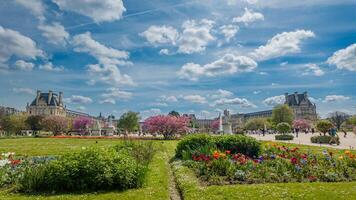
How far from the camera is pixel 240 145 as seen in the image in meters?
19.0

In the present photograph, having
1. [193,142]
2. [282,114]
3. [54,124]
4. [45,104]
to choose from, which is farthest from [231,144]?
[45,104]

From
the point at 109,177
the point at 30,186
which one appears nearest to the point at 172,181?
the point at 109,177

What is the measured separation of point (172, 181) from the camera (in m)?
12.7

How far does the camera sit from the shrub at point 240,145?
18.9 m

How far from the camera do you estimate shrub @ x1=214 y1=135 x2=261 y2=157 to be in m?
18.9

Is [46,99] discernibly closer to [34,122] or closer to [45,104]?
[45,104]

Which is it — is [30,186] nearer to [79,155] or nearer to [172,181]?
[79,155]

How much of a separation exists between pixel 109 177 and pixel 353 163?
1027 centimetres

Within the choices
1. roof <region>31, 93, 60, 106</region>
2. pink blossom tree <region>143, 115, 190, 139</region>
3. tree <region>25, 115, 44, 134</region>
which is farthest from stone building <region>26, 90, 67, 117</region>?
pink blossom tree <region>143, 115, 190, 139</region>

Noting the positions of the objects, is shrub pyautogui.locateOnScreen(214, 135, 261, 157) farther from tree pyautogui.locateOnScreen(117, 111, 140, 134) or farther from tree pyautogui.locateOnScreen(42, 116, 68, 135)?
tree pyautogui.locateOnScreen(42, 116, 68, 135)

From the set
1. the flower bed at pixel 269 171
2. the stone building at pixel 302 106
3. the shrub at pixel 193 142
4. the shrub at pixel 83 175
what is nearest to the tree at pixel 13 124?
the shrub at pixel 193 142

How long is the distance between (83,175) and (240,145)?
35.6ft

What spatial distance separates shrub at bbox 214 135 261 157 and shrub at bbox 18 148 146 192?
29.7 feet

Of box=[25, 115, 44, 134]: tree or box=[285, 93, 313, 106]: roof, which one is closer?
box=[25, 115, 44, 134]: tree
